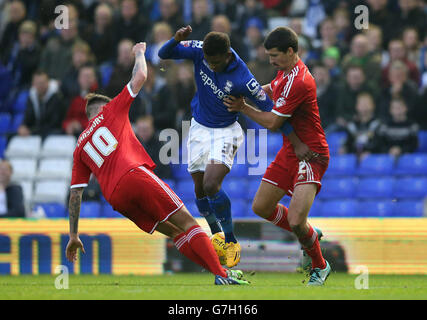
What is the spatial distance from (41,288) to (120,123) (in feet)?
5.88

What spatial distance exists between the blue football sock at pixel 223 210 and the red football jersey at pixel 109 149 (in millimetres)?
1066

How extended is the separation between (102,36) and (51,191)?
3.40 metres

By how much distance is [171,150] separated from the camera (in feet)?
44.9

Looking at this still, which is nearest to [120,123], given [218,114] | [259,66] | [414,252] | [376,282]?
[218,114]

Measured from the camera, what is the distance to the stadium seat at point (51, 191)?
14188 millimetres

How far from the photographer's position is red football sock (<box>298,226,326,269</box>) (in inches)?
336

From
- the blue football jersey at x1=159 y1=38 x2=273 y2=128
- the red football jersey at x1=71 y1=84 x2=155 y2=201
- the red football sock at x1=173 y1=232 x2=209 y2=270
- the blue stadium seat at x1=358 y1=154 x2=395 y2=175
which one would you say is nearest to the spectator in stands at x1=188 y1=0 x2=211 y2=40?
the blue stadium seat at x1=358 y1=154 x2=395 y2=175

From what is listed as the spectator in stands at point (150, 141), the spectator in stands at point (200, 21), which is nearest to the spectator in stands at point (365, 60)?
the spectator in stands at point (200, 21)

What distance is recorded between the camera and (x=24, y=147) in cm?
1491

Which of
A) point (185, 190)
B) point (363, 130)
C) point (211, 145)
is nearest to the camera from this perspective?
point (211, 145)

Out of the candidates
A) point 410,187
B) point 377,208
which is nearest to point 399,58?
point 410,187

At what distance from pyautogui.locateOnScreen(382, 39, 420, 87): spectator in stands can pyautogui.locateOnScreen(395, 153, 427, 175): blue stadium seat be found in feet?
5.06

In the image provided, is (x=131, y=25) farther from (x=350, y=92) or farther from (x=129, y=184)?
(x=129, y=184)

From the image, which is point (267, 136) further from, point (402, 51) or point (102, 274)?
point (102, 274)
